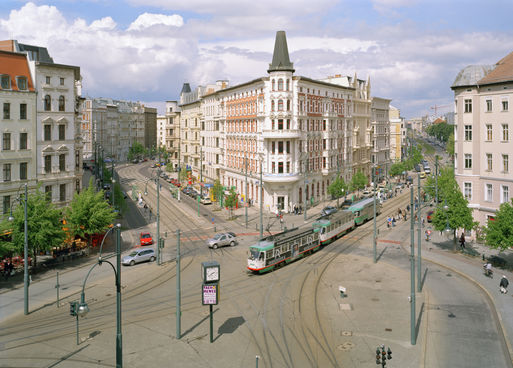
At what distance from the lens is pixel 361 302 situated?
104 ft

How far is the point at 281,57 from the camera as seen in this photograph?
2640 inches

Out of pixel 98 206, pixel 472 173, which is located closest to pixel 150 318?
pixel 98 206

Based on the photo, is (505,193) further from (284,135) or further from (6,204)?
(6,204)

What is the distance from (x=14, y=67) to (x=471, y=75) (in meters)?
49.4

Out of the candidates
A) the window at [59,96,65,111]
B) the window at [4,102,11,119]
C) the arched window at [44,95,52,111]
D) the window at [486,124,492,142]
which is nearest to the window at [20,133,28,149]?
the window at [4,102,11,119]

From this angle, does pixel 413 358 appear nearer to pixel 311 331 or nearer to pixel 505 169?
pixel 311 331

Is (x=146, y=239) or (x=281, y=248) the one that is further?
(x=146, y=239)

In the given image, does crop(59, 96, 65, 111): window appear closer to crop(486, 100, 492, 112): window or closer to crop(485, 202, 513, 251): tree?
crop(485, 202, 513, 251): tree

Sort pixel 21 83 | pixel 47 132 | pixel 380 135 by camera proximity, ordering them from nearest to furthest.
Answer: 1. pixel 21 83
2. pixel 47 132
3. pixel 380 135

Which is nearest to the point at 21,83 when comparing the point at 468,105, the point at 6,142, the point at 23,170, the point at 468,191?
the point at 6,142

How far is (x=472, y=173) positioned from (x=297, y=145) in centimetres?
2705

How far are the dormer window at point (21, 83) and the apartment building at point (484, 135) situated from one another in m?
47.1

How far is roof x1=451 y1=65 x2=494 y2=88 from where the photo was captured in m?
49.7

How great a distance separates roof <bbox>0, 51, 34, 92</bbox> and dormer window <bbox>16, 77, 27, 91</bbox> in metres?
0.26
